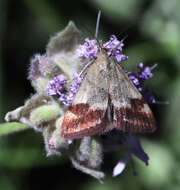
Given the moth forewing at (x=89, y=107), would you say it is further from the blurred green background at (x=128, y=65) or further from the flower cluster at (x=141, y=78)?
the blurred green background at (x=128, y=65)

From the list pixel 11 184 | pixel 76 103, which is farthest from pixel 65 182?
pixel 76 103

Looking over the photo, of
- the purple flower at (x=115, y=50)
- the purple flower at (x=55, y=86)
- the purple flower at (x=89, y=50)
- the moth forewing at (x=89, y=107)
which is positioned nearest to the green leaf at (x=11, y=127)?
the purple flower at (x=55, y=86)

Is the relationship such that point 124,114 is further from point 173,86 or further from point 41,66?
point 173,86

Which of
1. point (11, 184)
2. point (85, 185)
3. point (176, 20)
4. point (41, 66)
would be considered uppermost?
point (176, 20)

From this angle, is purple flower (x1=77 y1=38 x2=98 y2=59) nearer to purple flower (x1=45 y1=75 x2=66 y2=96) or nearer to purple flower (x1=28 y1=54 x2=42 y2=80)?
purple flower (x1=45 y1=75 x2=66 y2=96)

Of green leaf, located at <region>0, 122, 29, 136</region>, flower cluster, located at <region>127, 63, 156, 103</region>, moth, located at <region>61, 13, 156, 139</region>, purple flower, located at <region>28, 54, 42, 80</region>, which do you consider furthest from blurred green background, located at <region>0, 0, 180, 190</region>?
moth, located at <region>61, 13, 156, 139</region>

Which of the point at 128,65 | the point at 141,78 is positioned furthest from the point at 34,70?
the point at 128,65

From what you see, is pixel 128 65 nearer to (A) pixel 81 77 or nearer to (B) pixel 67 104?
(A) pixel 81 77
